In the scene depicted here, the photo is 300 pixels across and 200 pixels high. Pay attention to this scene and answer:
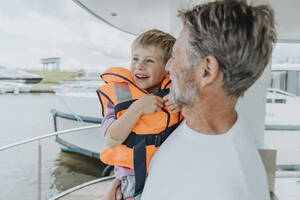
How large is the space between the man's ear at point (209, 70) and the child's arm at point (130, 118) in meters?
0.24

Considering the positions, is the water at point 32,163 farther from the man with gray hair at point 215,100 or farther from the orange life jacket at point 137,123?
the man with gray hair at point 215,100

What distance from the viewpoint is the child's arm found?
0.68 metres

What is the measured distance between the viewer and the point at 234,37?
0.44 metres

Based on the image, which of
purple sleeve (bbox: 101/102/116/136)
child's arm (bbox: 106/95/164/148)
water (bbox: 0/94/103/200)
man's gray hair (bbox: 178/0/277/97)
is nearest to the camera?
man's gray hair (bbox: 178/0/277/97)

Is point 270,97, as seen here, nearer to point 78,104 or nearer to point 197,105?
point 197,105

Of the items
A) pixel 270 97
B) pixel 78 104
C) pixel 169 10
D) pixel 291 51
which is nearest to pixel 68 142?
pixel 78 104

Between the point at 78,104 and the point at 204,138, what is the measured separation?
6.96m

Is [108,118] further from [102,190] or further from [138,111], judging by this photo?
[102,190]

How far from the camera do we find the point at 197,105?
0.56 m

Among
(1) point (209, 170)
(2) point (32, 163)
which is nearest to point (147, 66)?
(1) point (209, 170)

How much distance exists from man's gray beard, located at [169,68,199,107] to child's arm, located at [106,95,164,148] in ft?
0.50

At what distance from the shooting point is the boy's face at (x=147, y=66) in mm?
783

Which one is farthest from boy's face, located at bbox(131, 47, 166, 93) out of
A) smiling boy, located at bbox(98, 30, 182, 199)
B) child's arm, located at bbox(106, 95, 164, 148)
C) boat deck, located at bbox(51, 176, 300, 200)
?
boat deck, located at bbox(51, 176, 300, 200)

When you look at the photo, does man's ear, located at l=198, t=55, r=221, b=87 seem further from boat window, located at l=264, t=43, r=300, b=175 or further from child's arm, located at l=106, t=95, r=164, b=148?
boat window, located at l=264, t=43, r=300, b=175
